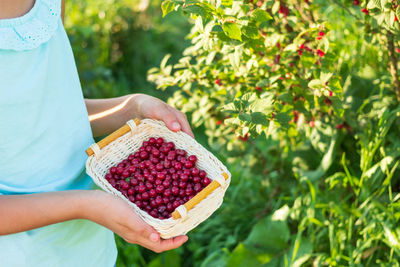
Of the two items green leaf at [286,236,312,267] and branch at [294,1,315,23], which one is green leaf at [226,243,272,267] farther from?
branch at [294,1,315,23]

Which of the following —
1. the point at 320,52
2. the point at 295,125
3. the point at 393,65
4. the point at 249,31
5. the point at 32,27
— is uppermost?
the point at 32,27

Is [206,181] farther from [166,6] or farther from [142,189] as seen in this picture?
[166,6]

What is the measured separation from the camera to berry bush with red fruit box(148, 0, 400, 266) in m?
1.48

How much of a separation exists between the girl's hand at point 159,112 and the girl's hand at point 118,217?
34cm

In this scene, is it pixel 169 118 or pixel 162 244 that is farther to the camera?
pixel 169 118

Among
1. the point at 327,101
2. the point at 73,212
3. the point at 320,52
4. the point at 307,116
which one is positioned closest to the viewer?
the point at 73,212

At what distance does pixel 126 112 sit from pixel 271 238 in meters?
0.97

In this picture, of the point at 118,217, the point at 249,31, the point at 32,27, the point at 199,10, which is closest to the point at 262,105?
the point at 249,31

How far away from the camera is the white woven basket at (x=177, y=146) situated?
3.71 feet

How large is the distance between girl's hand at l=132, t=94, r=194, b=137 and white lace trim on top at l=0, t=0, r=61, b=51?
361 millimetres

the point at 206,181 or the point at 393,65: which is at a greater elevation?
the point at 393,65

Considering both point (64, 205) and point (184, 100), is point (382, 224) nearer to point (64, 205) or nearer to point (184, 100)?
point (184, 100)

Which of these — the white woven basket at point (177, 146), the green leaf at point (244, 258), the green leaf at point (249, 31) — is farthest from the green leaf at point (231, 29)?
the green leaf at point (244, 258)

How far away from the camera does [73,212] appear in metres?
1.06
